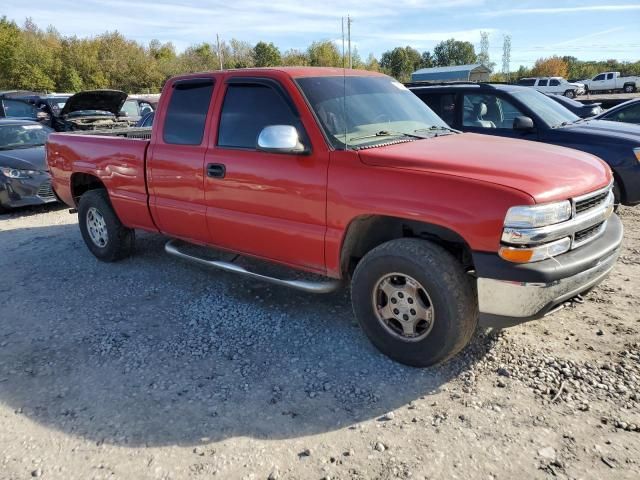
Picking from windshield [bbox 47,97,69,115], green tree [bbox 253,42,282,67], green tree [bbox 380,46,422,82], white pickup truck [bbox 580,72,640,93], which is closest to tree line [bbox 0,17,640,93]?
green tree [bbox 253,42,282,67]

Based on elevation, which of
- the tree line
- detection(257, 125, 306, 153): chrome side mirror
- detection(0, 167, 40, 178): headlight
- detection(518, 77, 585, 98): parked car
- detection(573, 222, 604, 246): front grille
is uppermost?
the tree line

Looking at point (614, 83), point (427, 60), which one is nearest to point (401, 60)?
point (427, 60)

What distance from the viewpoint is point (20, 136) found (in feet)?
31.3

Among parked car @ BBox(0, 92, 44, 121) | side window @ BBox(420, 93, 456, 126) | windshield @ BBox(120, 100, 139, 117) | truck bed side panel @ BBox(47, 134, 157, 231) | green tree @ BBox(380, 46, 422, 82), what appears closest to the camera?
truck bed side panel @ BBox(47, 134, 157, 231)

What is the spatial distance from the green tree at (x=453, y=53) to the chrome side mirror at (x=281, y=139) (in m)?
103

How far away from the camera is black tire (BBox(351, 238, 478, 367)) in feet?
10.2

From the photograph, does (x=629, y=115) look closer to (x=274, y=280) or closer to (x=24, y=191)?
(x=274, y=280)

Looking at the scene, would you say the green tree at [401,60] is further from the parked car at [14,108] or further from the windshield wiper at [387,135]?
the windshield wiper at [387,135]

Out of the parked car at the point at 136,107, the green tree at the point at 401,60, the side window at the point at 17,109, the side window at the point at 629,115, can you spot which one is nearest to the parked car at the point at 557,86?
the parked car at the point at 136,107

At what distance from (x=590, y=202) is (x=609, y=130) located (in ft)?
13.7

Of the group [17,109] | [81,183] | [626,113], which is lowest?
[81,183]

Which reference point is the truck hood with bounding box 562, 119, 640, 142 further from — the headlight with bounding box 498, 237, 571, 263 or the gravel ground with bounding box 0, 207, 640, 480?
the headlight with bounding box 498, 237, 571, 263

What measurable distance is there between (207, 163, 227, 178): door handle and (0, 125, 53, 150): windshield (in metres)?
6.44

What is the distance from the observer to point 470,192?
2.93 m
